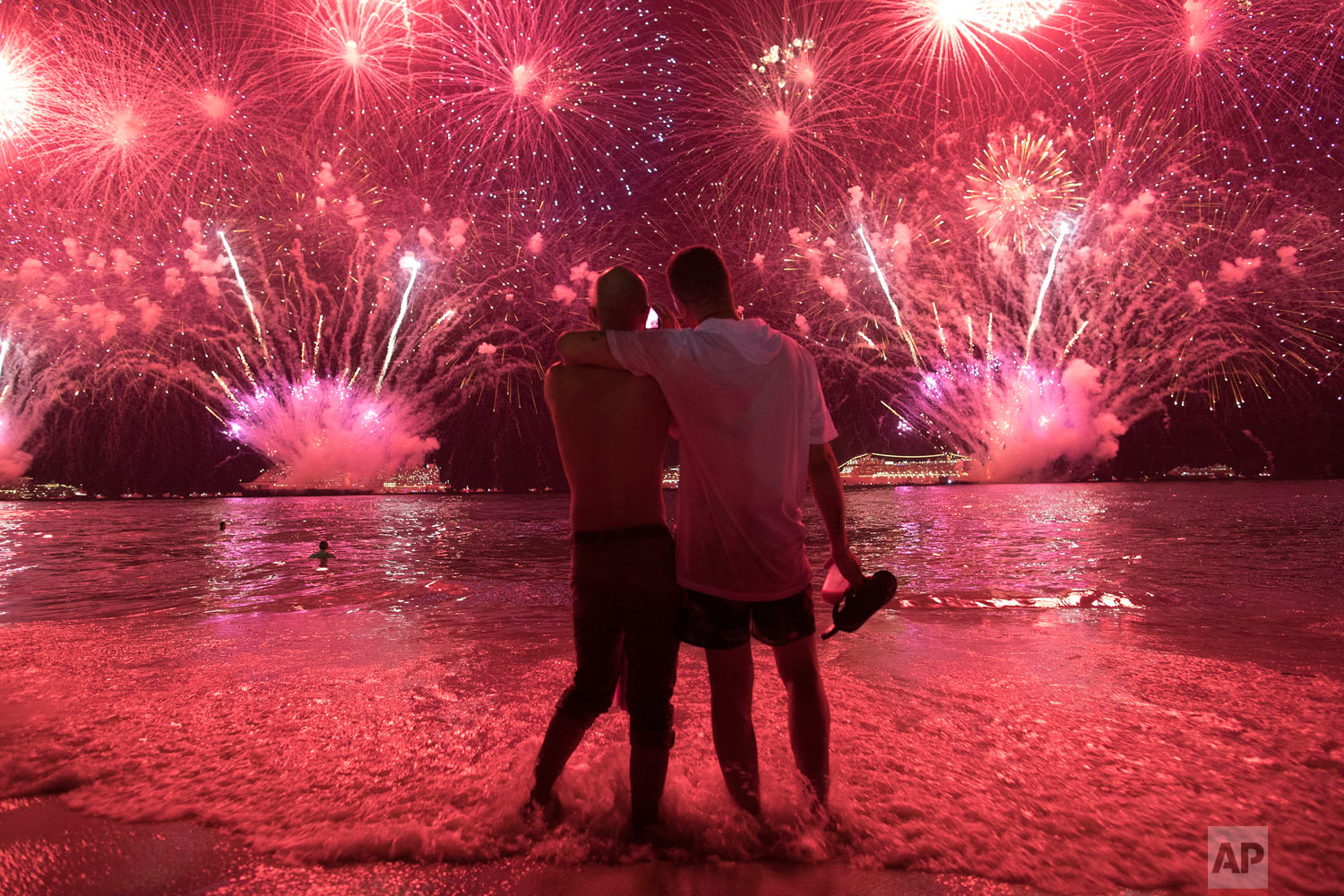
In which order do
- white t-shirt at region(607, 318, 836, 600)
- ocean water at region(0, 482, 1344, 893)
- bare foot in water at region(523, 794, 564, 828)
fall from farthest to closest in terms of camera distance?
bare foot in water at region(523, 794, 564, 828)
ocean water at region(0, 482, 1344, 893)
white t-shirt at region(607, 318, 836, 600)

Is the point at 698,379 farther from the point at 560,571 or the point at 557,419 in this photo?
the point at 560,571

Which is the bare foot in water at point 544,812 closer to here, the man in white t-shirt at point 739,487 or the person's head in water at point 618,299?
the man in white t-shirt at point 739,487

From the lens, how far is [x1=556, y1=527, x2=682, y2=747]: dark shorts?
248 cm

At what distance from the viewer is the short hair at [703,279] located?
103 inches

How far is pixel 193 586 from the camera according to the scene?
461 inches

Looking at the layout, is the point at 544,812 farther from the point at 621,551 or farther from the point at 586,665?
the point at 621,551

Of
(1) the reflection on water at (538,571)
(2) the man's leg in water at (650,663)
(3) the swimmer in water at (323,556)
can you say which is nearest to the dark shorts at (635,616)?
(2) the man's leg in water at (650,663)

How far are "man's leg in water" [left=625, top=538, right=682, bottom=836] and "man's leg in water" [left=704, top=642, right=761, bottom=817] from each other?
163 millimetres

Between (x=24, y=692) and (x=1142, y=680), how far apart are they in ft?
23.3

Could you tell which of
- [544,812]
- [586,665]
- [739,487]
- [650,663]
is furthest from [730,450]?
[544,812]

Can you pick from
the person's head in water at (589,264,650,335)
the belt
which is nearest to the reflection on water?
the belt

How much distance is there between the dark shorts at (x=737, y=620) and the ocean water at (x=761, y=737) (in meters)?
0.70

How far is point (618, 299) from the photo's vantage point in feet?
8.57

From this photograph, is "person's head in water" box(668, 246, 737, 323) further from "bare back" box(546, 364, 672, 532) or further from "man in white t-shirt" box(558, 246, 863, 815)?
"bare back" box(546, 364, 672, 532)
